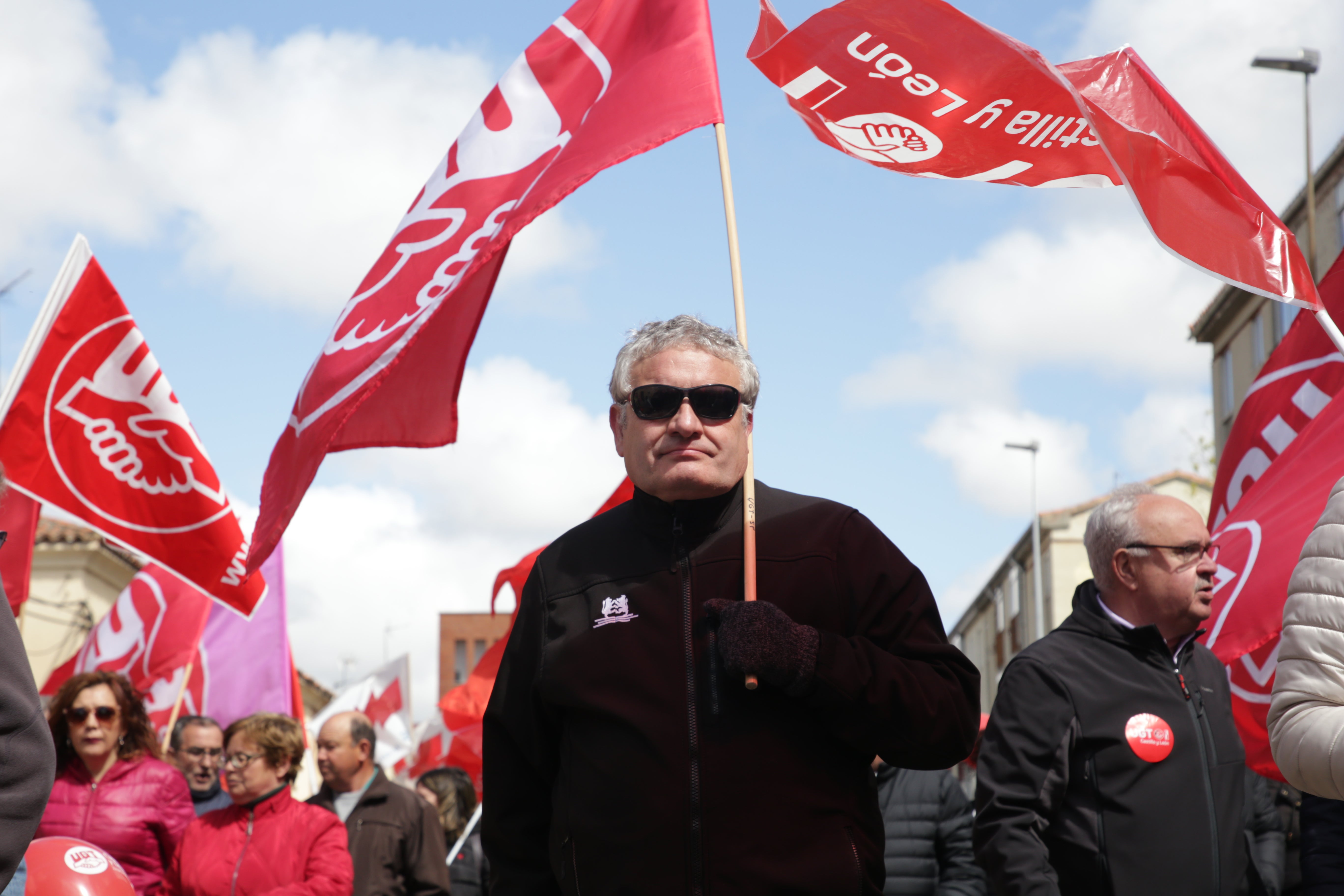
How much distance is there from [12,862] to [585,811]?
106cm

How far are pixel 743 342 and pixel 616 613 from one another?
→ 2.50 feet

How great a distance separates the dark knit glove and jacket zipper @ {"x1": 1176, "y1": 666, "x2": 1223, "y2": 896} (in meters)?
1.83

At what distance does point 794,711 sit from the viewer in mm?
2982

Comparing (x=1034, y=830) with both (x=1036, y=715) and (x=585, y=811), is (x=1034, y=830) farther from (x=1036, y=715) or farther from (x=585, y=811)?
(x=585, y=811)

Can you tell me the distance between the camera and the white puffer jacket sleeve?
9.22 feet

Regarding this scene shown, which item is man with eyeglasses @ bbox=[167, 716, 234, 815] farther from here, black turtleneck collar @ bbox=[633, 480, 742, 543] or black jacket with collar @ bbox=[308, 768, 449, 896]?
black turtleneck collar @ bbox=[633, 480, 742, 543]

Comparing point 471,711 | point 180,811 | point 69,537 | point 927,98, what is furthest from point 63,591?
point 927,98

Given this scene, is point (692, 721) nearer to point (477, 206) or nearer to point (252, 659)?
point (477, 206)

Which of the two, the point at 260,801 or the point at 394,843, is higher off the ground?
the point at 260,801

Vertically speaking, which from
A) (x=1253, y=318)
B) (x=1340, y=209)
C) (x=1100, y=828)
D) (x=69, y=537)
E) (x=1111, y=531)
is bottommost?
(x=1100, y=828)

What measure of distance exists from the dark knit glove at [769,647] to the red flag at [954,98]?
102 inches

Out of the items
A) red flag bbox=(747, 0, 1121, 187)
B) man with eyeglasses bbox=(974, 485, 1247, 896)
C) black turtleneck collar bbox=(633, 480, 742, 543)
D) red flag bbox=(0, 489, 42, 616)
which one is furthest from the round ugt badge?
red flag bbox=(0, 489, 42, 616)

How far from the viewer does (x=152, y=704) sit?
11148 millimetres

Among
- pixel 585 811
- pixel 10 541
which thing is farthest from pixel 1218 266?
pixel 10 541
